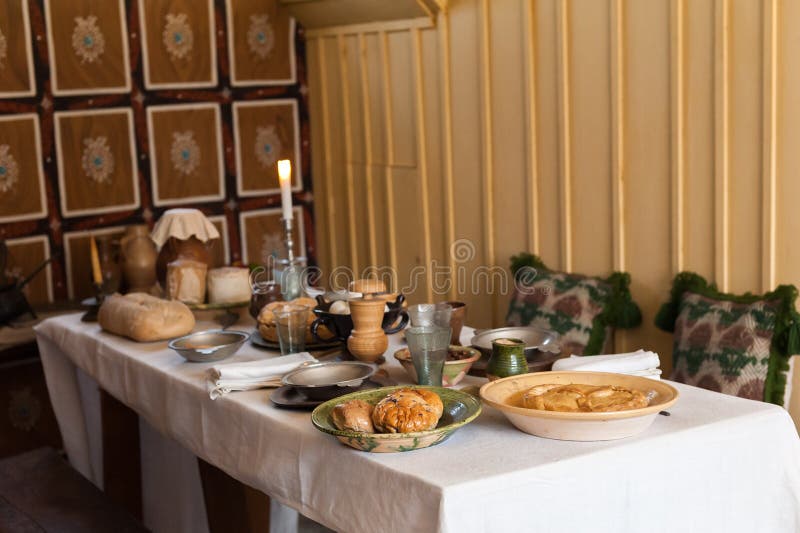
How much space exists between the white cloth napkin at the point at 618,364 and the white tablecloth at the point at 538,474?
101mm

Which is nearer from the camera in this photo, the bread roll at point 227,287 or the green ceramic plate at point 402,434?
the green ceramic plate at point 402,434

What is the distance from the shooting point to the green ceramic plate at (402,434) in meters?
1.75

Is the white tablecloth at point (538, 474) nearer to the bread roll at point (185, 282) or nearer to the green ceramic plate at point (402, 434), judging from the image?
the green ceramic plate at point (402, 434)

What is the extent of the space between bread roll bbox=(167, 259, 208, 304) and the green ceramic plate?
140 centimetres

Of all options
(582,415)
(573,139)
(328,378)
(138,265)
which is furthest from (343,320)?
(573,139)

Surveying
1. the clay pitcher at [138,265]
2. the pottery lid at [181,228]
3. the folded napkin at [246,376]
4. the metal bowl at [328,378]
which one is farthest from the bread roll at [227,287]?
the metal bowl at [328,378]

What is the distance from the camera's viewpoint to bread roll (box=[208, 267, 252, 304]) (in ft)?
10.7

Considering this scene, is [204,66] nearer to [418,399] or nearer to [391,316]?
[391,316]

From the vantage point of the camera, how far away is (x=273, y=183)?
Result: 16.7ft

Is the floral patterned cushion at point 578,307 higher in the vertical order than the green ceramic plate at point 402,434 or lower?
lower

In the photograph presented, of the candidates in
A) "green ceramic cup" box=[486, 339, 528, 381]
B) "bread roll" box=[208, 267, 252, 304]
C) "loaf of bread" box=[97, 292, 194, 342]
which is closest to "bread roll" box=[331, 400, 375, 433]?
"green ceramic cup" box=[486, 339, 528, 381]

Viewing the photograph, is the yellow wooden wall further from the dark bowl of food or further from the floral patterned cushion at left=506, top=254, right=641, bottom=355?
the dark bowl of food

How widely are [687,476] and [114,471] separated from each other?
84.1 inches

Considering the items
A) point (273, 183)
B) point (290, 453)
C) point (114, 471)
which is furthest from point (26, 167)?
point (290, 453)
